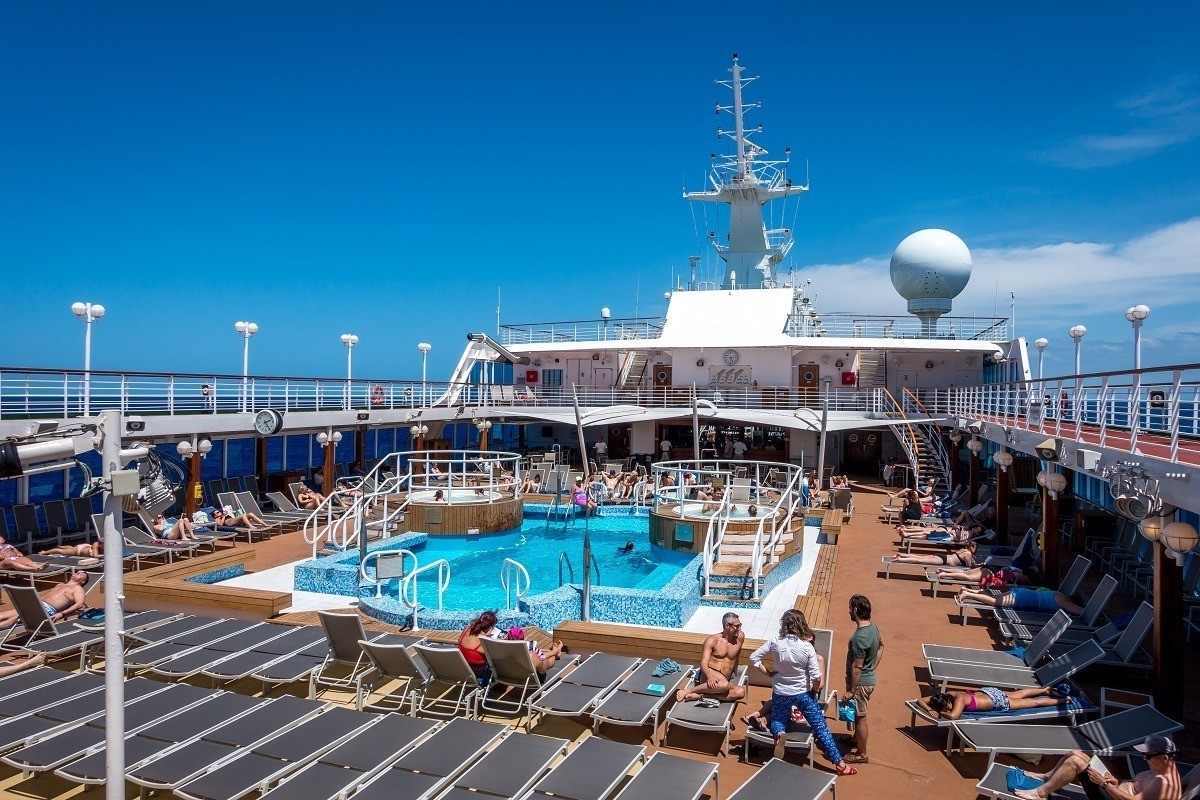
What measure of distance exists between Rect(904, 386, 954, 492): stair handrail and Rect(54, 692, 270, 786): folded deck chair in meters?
16.1

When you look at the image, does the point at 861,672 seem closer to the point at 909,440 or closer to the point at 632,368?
the point at 909,440

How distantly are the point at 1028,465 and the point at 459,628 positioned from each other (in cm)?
1429

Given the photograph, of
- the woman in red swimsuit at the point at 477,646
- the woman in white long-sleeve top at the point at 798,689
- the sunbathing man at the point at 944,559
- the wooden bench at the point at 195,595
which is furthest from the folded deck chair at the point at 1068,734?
the wooden bench at the point at 195,595

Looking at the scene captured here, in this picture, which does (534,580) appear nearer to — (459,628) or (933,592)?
(459,628)

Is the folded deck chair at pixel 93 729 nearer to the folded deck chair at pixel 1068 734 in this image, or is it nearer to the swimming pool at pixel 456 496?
the folded deck chair at pixel 1068 734

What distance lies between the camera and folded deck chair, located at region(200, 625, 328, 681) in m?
5.79

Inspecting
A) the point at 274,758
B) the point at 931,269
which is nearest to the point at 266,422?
the point at 274,758

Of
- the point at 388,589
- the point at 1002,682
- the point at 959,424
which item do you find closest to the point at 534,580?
the point at 388,589

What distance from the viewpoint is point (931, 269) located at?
83.8 feet

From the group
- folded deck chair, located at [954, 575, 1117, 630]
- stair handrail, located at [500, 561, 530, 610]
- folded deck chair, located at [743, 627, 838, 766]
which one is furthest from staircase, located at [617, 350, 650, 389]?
folded deck chair, located at [743, 627, 838, 766]

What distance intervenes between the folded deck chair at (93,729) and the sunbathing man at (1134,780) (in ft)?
16.9

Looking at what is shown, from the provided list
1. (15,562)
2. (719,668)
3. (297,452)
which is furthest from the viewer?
(297,452)

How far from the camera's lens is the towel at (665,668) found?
583cm

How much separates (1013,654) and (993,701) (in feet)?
4.04
